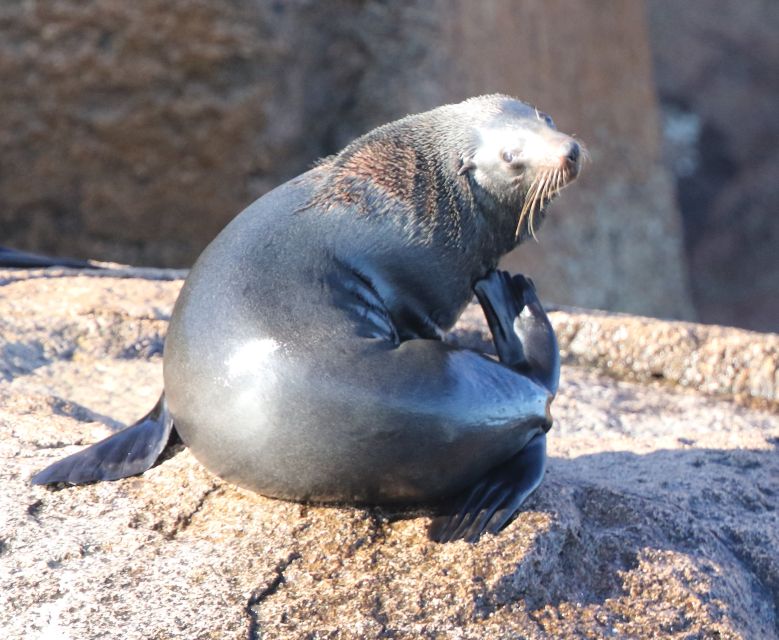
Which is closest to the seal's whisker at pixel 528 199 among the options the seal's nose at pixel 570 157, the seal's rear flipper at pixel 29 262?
the seal's nose at pixel 570 157

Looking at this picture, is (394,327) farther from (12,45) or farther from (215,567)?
(12,45)

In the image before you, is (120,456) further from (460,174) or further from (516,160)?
(516,160)

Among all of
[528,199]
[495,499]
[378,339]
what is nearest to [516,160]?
[528,199]

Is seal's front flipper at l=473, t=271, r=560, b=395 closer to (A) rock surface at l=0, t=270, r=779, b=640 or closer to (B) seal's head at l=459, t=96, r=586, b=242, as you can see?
(B) seal's head at l=459, t=96, r=586, b=242

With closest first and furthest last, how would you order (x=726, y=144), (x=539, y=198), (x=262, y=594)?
(x=262, y=594), (x=539, y=198), (x=726, y=144)

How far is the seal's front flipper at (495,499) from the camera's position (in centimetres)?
268

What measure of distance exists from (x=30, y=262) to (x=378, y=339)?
261cm

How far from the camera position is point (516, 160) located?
3131 millimetres

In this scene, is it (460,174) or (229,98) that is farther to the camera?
(229,98)

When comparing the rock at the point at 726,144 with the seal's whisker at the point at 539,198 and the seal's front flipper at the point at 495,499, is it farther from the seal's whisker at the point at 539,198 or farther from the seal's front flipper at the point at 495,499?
the seal's front flipper at the point at 495,499

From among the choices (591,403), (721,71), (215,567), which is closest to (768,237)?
(721,71)

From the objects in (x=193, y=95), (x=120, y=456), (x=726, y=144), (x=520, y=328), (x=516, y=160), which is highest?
(x=516, y=160)

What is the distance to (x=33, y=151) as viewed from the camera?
23.1ft

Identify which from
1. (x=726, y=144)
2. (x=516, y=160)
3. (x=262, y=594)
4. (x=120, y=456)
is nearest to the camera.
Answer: (x=262, y=594)
